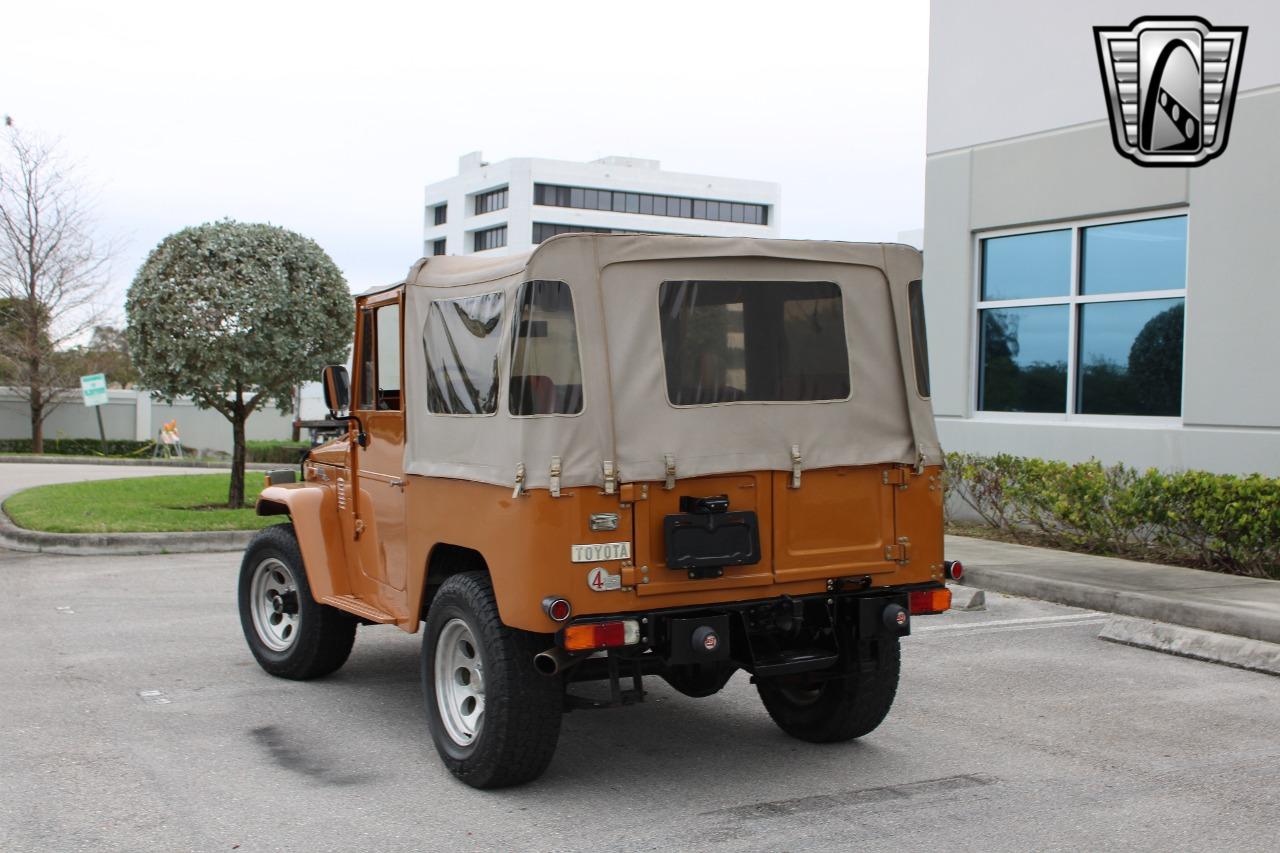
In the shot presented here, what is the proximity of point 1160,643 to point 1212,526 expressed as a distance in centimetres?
278

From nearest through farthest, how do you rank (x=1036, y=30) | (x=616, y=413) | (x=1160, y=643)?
(x=616, y=413) → (x=1160, y=643) → (x=1036, y=30)

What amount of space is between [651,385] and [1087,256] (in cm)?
1000

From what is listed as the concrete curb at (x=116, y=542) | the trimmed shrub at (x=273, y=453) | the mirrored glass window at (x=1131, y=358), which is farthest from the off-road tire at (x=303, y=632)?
the trimmed shrub at (x=273, y=453)

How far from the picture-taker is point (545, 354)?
5.36 metres

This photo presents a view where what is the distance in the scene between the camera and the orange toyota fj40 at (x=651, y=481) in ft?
17.2

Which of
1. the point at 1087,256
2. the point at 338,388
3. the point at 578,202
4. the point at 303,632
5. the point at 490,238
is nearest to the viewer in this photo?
the point at 338,388

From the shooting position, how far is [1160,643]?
8656mm

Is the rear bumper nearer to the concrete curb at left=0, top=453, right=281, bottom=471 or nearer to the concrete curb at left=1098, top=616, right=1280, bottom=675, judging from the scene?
the concrete curb at left=1098, top=616, right=1280, bottom=675

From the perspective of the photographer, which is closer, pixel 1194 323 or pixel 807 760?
pixel 807 760

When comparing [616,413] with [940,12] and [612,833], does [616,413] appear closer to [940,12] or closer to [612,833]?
[612,833]

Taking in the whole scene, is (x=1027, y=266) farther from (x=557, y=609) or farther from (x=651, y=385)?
(x=557, y=609)

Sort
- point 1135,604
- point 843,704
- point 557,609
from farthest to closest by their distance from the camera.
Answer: point 1135,604 < point 843,704 < point 557,609

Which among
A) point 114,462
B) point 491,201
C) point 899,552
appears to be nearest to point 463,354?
point 899,552

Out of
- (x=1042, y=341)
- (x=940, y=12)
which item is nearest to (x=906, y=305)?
(x=1042, y=341)
